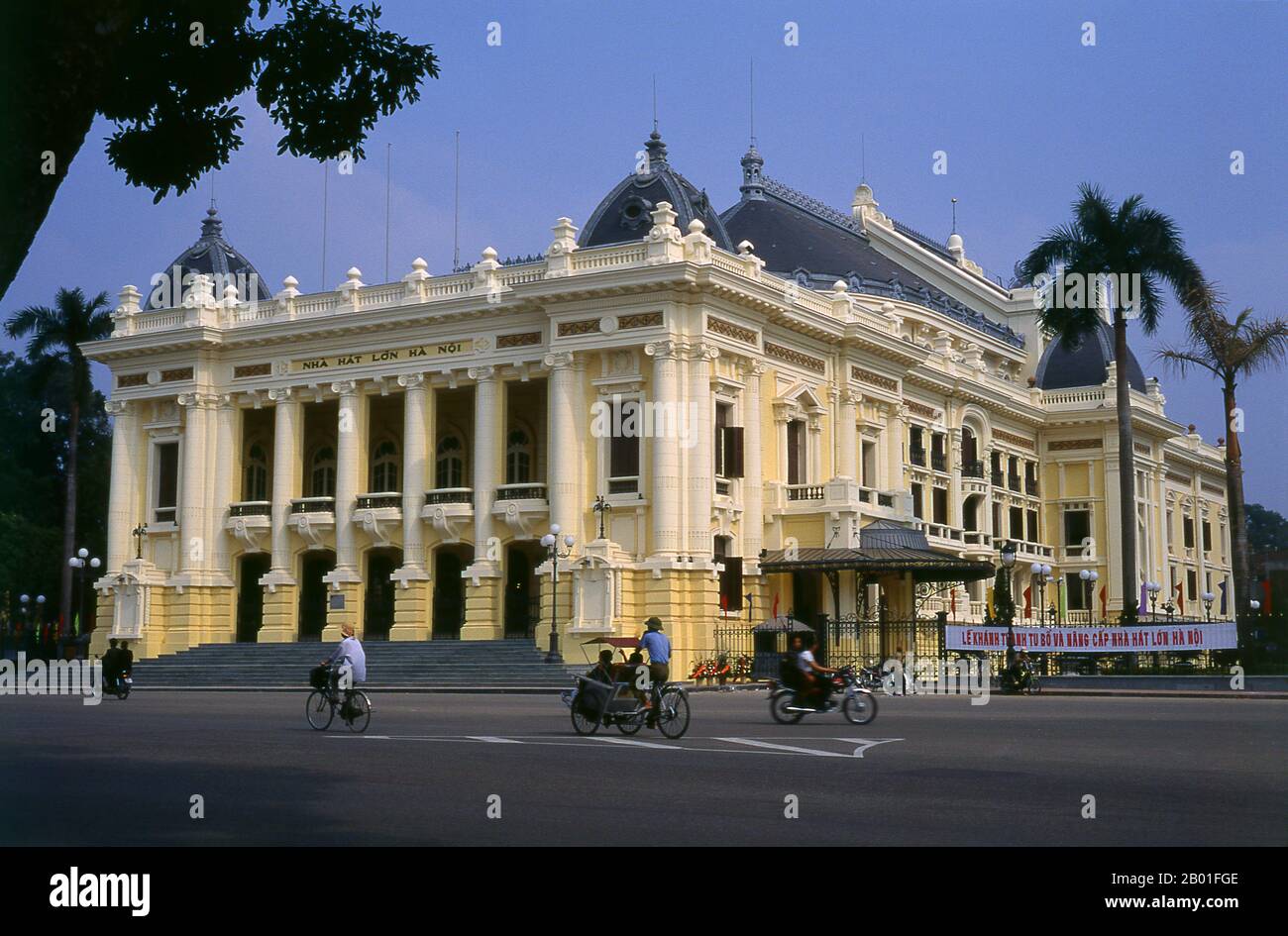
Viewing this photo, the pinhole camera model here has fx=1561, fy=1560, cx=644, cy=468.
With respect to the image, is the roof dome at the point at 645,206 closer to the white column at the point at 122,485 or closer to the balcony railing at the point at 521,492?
the balcony railing at the point at 521,492

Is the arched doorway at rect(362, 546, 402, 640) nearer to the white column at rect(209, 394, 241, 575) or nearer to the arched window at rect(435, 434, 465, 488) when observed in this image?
the arched window at rect(435, 434, 465, 488)

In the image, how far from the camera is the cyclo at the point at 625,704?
70.3 feet

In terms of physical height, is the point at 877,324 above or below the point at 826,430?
above

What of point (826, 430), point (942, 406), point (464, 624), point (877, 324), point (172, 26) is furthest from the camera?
Result: point (942, 406)

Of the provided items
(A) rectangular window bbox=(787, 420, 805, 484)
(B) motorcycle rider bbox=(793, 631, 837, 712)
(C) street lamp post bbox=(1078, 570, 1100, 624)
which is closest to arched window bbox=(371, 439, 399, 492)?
(A) rectangular window bbox=(787, 420, 805, 484)

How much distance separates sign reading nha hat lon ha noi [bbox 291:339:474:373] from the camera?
52.1 metres

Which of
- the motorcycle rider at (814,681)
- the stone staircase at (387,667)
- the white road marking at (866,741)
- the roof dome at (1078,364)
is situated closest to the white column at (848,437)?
the stone staircase at (387,667)

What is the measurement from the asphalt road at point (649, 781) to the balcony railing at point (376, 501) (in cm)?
2750

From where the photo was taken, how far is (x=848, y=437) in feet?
180

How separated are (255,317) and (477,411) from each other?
10590 mm
